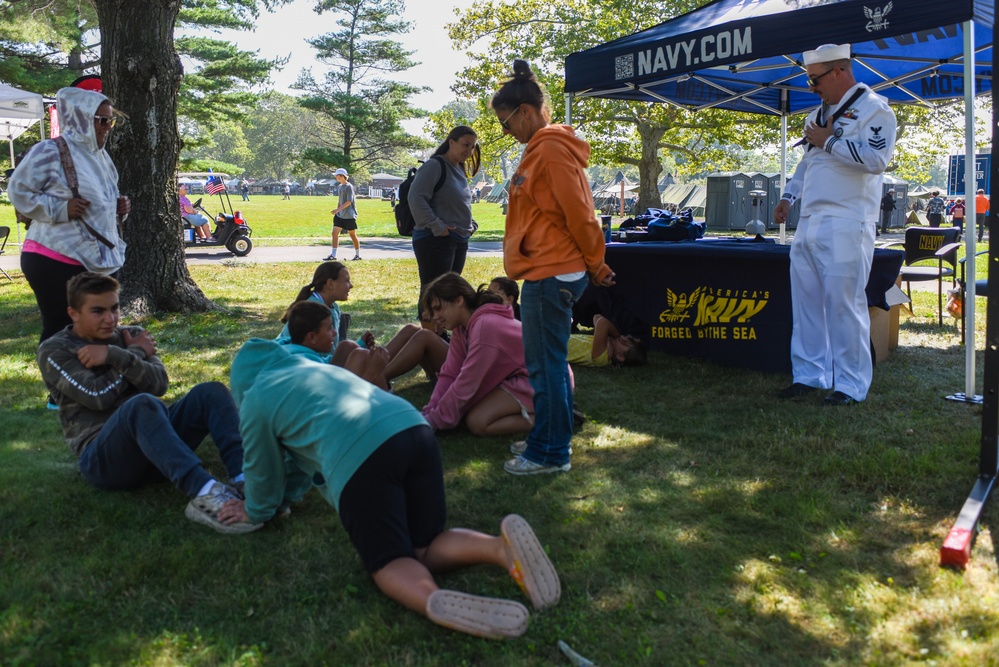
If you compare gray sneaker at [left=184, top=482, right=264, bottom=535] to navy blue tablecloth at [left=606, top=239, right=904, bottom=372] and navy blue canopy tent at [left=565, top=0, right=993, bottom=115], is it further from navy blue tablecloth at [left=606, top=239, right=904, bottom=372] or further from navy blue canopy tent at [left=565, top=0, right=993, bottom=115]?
navy blue canopy tent at [left=565, top=0, right=993, bottom=115]

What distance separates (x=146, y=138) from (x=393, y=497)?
6.29 metres

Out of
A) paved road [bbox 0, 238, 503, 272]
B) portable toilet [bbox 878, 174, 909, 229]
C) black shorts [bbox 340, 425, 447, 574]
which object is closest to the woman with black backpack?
black shorts [bbox 340, 425, 447, 574]

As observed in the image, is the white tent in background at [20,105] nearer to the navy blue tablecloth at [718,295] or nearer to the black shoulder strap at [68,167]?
the black shoulder strap at [68,167]

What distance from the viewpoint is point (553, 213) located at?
3.68 metres

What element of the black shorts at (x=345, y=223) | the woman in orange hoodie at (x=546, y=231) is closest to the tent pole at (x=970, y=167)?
the woman in orange hoodie at (x=546, y=231)

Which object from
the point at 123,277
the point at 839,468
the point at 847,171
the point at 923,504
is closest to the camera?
the point at 923,504

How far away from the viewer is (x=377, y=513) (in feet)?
8.41

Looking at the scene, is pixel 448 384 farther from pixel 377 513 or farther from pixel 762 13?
pixel 762 13

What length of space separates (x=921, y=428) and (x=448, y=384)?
8.55 feet

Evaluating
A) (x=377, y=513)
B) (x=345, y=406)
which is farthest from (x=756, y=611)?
(x=345, y=406)

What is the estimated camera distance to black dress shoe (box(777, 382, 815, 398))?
5289 millimetres

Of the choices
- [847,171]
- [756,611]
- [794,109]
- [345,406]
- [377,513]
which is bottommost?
[756,611]

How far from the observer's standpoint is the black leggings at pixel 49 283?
4672 millimetres

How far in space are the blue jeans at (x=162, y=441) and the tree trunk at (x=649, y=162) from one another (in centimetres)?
2228
